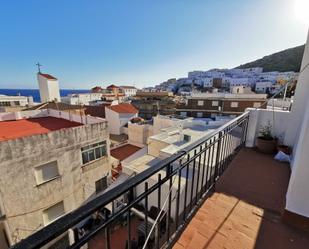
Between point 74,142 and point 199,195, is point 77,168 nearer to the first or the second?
point 74,142

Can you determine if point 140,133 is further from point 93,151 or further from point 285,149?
point 285,149

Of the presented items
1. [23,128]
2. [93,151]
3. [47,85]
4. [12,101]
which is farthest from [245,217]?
[12,101]

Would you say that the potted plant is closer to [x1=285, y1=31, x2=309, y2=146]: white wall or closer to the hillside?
[x1=285, y1=31, x2=309, y2=146]: white wall

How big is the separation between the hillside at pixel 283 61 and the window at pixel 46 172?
58.5m

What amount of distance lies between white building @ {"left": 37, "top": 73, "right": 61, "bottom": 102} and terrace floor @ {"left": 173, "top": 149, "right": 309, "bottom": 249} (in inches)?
919

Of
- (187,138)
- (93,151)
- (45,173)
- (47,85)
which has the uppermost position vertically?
(47,85)

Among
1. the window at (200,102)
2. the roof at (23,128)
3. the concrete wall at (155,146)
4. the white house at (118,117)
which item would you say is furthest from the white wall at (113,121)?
the window at (200,102)

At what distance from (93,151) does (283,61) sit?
236 feet

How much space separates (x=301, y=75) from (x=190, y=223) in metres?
3.71

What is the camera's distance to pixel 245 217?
213 cm

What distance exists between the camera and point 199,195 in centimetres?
239

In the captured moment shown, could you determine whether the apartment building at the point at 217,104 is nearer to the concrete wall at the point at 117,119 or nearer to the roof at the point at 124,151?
the concrete wall at the point at 117,119

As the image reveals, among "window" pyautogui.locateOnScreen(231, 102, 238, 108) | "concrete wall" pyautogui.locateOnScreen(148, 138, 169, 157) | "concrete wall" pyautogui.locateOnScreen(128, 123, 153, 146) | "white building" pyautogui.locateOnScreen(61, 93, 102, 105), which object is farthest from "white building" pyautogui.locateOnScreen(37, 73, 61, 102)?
"window" pyautogui.locateOnScreen(231, 102, 238, 108)

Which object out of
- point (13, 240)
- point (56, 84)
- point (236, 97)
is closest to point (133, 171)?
point (13, 240)
